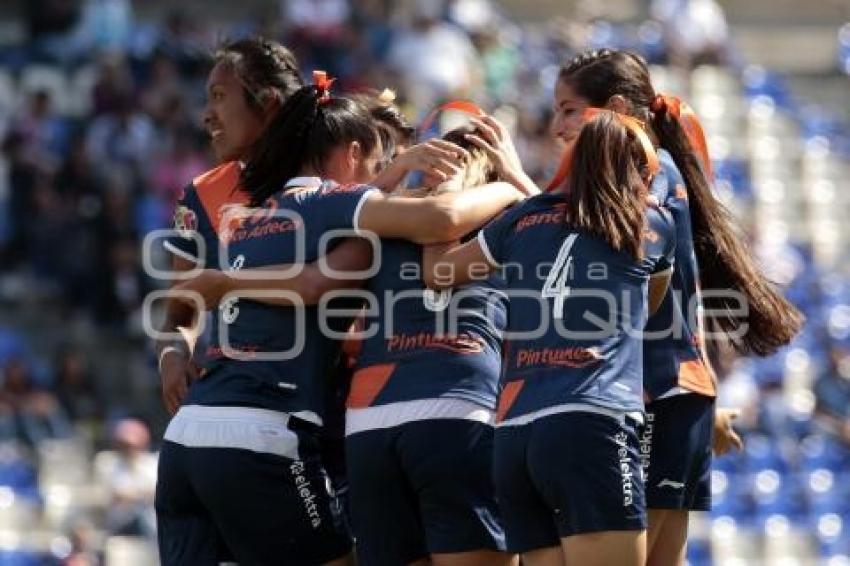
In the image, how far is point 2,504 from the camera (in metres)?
12.8

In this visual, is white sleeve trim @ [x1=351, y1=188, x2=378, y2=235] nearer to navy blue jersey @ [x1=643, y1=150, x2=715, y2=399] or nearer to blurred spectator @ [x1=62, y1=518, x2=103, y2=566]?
navy blue jersey @ [x1=643, y1=150, x2=715, y2=399]

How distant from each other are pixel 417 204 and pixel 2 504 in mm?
7394

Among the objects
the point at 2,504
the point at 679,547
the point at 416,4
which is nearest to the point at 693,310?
the point at 679,547

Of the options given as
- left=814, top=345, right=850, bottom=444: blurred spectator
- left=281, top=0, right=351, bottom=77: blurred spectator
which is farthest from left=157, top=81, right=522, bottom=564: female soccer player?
left=281, top=0, right=351, bottom=77: blurred spectator

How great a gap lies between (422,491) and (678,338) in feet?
3.23

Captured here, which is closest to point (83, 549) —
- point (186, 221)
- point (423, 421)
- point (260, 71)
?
point (186, 221)

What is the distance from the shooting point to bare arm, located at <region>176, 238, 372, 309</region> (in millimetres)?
6164

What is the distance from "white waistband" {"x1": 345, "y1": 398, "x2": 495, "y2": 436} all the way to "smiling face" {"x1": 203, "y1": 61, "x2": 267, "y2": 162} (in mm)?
1127

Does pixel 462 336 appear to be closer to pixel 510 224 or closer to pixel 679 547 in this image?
pixel 510 224

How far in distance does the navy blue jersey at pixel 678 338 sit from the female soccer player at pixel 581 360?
45 cm

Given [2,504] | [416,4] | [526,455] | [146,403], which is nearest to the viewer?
[526,455]

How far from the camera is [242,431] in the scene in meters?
6.11

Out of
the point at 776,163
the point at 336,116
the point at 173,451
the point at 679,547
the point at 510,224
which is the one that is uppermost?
the point at 776,163

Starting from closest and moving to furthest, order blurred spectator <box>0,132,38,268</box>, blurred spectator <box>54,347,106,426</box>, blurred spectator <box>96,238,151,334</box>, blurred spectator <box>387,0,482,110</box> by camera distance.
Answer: blurred spectator <box>54,347,106,426</box> < blurred spectator <box>96,238,151,334</box> < blurred spectator <box>0,132,38,268</box> < blurred spectator <box>387,0,482,110</box>
